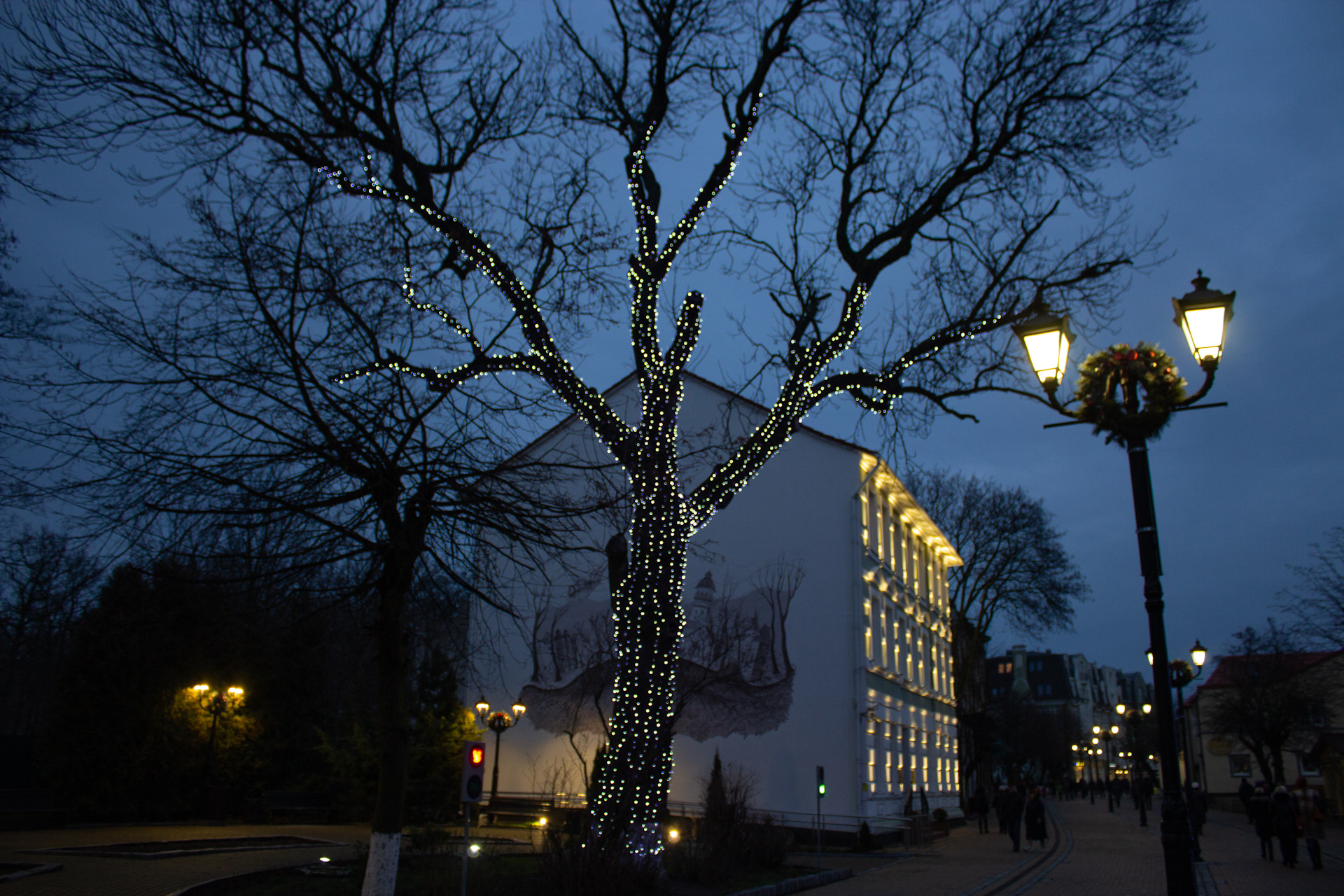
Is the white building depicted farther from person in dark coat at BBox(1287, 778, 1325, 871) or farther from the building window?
person in dark coat at BBox(1287, 778, 1325, 871)

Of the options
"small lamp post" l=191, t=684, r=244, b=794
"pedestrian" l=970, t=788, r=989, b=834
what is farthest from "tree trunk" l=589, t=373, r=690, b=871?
"pedestrian" l=970, t=788, r=989, b=834

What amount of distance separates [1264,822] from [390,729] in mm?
18709

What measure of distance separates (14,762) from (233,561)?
844 inches

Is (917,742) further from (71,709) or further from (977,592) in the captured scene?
(71,709)

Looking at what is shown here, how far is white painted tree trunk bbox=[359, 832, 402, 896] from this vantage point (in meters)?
9.79

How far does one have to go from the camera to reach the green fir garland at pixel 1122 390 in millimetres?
8180

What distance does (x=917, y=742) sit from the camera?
32.4m

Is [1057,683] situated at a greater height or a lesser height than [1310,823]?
greater

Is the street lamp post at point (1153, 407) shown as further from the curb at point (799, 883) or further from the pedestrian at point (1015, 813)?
the pedestrian at point (1015, 813)

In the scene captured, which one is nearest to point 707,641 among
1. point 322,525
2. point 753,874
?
point 753,874

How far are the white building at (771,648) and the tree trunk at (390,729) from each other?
13.0 m

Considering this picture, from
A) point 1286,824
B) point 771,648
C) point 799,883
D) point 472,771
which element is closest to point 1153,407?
point 472,771

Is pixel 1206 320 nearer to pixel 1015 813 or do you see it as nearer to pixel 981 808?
pixel 1015 813

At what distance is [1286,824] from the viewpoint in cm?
1766
